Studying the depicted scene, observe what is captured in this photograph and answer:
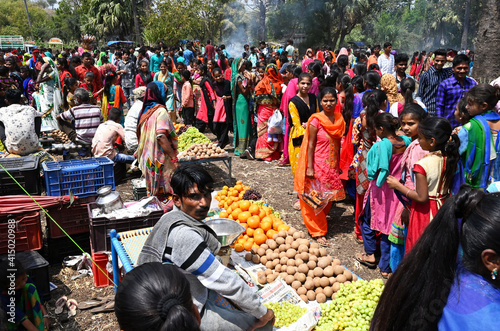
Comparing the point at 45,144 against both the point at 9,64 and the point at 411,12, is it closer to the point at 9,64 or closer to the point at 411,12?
the point at 9,64

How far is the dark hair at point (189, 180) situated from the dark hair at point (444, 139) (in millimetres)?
1880

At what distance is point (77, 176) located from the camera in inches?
170

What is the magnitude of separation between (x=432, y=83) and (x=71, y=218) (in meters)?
5.75

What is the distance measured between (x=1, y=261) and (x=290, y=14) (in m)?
37.7

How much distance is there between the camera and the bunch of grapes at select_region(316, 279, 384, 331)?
314 cm

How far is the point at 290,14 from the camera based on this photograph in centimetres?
3703

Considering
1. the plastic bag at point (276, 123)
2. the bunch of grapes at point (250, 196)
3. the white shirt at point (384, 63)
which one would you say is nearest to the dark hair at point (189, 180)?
the bunch of grapes at point (250, 196)

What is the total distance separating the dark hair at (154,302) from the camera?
146 centimetres

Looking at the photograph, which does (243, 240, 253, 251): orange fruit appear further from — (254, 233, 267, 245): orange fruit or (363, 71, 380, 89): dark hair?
(363, 71, 380, 89): dark hair

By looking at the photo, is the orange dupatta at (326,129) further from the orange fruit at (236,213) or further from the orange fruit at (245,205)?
the orange fruit at (236,213)

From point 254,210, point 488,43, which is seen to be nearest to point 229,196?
point 254,210

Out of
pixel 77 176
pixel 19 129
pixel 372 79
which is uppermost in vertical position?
pixel 372 79

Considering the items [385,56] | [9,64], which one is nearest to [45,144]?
[9,64]

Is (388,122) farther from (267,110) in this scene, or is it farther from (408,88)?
(267,110)
